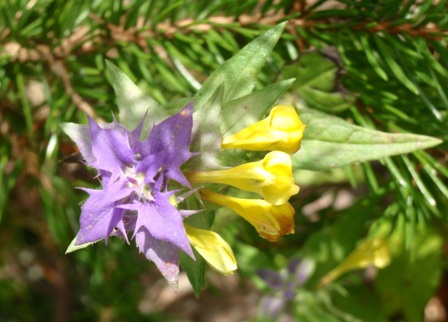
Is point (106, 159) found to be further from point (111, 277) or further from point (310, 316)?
point (111, 277)

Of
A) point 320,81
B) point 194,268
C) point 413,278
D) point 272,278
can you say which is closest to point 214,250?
point 194,268

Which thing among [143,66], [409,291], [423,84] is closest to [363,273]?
[409,291]

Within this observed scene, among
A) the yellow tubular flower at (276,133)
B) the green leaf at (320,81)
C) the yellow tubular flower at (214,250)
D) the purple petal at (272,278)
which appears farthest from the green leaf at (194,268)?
the purple petal at (272,278)

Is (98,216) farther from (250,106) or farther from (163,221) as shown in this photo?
(250,106)

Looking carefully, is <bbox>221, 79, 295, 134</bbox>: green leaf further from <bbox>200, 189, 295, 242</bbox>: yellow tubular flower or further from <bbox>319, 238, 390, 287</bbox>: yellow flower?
<bbox>319, 238, 390, 287</bbox>: yellow flower

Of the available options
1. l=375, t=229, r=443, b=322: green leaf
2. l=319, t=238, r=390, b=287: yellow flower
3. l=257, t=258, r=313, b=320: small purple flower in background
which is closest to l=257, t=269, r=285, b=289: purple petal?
l=257, t=258, r=313, b=320: small purple flower in background
